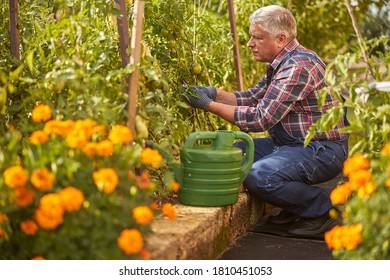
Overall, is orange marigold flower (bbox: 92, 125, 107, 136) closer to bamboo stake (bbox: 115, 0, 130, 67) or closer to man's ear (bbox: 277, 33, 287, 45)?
bamboo stake (bbox: 115, 0, 130, 67)

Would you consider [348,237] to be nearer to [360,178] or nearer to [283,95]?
[360,178]

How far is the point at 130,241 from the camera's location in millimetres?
2039

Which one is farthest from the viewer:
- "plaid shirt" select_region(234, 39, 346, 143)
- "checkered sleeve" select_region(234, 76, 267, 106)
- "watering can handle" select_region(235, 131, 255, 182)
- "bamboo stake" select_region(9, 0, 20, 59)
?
"checkered sleeve" select_region(234, 76, 267, 106)

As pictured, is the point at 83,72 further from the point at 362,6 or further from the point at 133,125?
the point at 362,6

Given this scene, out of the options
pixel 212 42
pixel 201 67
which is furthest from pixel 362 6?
pixel 201 67

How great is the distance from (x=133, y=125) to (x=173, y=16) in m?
1.18

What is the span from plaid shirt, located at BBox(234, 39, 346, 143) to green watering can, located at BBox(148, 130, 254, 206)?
0.42 m

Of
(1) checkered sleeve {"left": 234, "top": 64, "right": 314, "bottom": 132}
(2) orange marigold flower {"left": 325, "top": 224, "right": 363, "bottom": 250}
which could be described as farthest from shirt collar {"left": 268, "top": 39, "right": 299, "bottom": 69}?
(2) orange marigold flower {"left": 325, "top": 224, "right": 363, "bottom": 250}

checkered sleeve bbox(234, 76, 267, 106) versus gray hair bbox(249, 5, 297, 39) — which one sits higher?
gray hair bbox(249, 5, 297, 39)

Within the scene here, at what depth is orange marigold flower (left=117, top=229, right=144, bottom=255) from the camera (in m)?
2.04

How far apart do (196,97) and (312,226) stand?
2.89 feet

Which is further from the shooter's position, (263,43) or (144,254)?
(263,43)

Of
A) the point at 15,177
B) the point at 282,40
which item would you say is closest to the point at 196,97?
the point at 282,40

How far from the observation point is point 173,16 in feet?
12.1
